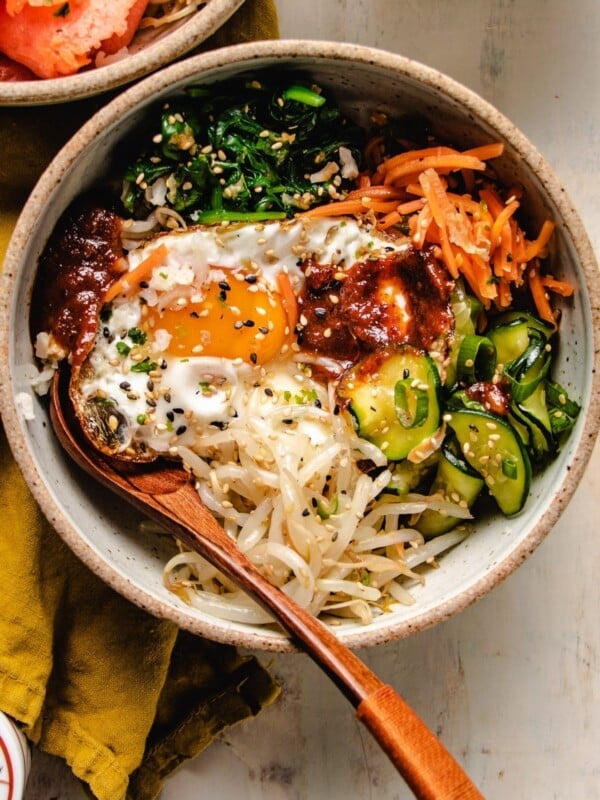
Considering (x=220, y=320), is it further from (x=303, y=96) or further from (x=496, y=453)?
(x=496, y=453)

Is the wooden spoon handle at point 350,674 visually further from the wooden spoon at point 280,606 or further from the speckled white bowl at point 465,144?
the speckled white bowl at point 465,144

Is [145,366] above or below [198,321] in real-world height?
below

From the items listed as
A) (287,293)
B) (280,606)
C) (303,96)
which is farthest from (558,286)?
(280,606)

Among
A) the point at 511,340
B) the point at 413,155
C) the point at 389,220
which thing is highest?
the point at 413,155

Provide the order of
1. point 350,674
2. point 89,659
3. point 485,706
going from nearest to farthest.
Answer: point 350,674, point 89,659, point 485,706

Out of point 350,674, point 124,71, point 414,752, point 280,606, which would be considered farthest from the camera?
point 124,71

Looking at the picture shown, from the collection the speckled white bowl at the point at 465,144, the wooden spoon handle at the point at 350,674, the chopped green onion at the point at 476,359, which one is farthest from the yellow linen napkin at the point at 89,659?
the chopped green onion at the point at 476,359

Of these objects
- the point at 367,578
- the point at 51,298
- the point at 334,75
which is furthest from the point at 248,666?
the point at 334,75
